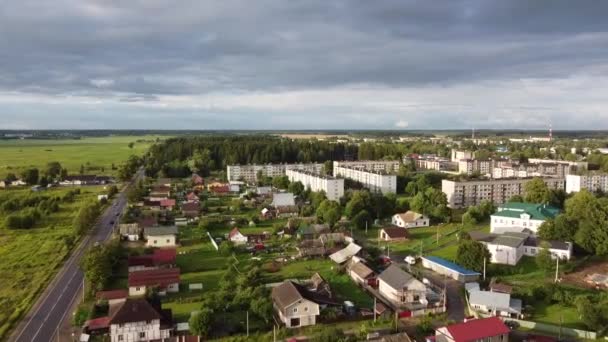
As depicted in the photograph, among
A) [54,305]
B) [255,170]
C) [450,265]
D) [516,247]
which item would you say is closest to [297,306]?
[450,265]

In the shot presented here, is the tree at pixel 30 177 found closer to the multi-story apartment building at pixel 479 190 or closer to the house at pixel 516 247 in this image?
the multi-story apartment building at pixel 479 190

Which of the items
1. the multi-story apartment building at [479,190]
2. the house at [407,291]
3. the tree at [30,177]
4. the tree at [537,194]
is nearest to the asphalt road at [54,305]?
the house at [407,291]

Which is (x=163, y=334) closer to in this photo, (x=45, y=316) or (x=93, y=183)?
(x=45, y=316)

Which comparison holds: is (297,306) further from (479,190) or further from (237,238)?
(479,190)

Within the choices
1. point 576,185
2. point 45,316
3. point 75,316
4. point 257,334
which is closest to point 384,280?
point 257,334

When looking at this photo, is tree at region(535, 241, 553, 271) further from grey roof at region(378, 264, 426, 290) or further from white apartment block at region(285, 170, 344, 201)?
white apartment block at region(285, 170, 344, 201)

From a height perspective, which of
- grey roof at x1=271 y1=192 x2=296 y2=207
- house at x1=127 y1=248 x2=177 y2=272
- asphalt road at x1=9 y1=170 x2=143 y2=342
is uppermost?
grey roof at x1=271 y1=192 x2=296 y2=207

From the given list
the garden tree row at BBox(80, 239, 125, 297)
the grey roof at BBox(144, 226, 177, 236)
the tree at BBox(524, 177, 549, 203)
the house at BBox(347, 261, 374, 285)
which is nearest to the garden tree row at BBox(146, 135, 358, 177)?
the grey roof at BBox(144, 226, 177, 236)
